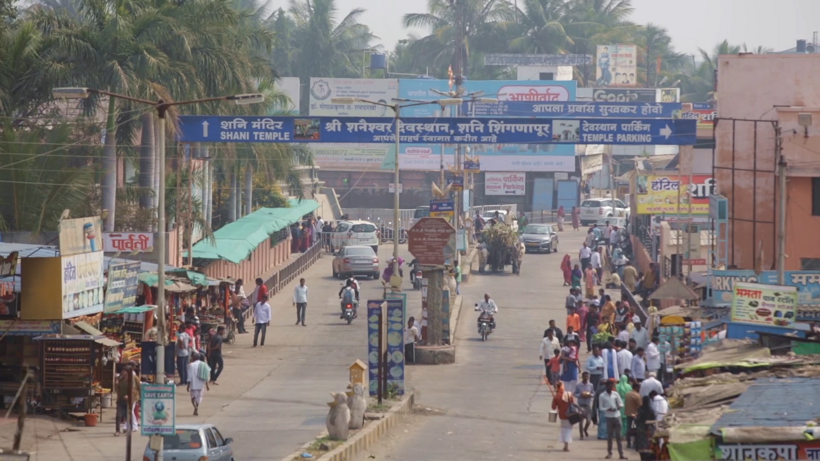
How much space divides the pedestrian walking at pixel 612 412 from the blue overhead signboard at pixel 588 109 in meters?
35.2

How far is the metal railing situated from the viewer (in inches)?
1656

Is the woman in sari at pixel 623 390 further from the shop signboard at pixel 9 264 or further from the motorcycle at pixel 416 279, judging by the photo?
the motorcycle at pixel 416 279

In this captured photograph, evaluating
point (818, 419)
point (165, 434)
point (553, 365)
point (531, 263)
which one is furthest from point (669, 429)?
point (531, 263)

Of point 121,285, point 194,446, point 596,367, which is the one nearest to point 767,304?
point 596,367

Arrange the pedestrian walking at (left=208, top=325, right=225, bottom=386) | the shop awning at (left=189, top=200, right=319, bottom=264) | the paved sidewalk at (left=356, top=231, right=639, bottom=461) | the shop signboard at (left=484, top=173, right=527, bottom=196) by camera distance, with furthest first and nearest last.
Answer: the shop signboard at (left=484, top=173, right=527, bottom=196) < the shop awning at (left=189, top=200, right=319, bottom=264) < the pedestrian walking at (left=208, top=325, right=225, bottom=386) < the paved sidewalk at (left=356, top=231, right=639, bottom=461)

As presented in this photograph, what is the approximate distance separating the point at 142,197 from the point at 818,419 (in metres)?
26.0

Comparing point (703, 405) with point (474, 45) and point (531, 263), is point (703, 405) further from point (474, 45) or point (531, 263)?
point (474, 45)

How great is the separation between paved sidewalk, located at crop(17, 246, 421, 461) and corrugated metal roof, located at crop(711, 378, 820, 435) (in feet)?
27.3

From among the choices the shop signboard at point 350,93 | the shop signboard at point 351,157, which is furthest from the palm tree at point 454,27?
the shop signboard at point 351,157

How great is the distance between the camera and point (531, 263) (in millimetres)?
51344

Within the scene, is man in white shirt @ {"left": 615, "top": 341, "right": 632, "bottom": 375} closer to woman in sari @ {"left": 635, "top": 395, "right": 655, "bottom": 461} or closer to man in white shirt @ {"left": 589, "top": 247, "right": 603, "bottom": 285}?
woman in sari @ {"left": 635, "top": 395, "right": 655, "bottom": 461}

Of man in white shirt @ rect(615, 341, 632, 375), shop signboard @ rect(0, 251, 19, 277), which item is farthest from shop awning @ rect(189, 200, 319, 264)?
man in white shirt @ rect(615, 341, 632, 375)

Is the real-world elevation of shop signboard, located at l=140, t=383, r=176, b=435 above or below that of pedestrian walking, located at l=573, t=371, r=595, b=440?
above

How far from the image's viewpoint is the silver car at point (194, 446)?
17.4 meters
